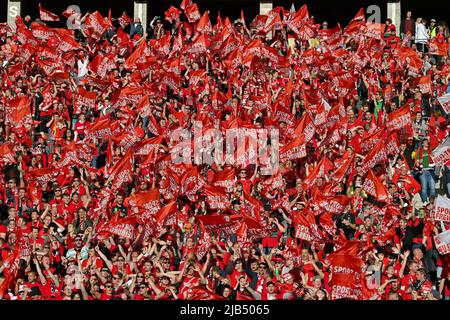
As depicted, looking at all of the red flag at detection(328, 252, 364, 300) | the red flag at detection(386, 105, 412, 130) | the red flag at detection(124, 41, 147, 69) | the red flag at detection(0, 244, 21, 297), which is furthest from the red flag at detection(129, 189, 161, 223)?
the red flag at detection(124, 41, 147, 69)

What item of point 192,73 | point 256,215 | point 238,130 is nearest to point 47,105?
point 192,73

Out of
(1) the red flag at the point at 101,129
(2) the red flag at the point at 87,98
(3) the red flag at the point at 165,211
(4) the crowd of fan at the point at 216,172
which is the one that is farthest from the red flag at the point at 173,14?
(3) the red flag at the point at 165,211

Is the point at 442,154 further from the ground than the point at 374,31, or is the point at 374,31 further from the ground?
the point at 374,31

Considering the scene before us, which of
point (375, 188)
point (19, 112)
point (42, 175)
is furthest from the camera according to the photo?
point (19, 112)

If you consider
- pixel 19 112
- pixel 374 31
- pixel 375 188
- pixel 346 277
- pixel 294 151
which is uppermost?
pixel 374 31

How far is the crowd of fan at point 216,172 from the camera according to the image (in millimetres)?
17984

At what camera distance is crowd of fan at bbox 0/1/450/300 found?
Answer: 1798 cm

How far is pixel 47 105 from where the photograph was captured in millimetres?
24938

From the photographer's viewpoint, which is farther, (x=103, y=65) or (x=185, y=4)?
(x=185, y=4)

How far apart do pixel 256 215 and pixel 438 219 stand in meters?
2.92

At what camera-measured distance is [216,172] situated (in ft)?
70.1

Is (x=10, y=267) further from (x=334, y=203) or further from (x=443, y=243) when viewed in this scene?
(x=443, y=243)

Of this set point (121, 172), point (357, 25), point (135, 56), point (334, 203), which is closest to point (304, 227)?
point (334, 203)
